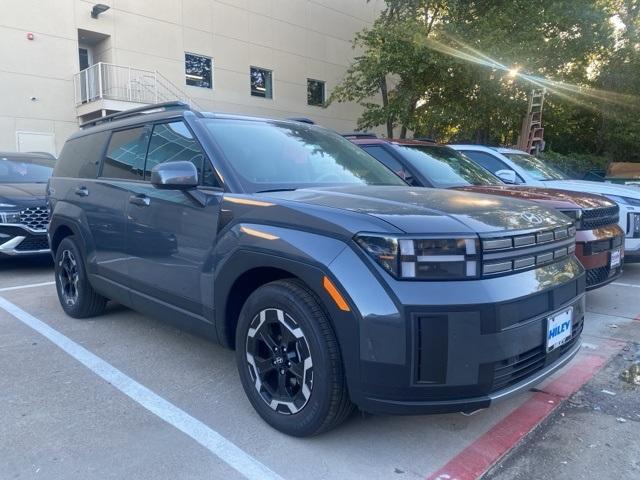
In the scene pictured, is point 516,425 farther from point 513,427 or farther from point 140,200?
point 140,200

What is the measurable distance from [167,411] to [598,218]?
3953 mm

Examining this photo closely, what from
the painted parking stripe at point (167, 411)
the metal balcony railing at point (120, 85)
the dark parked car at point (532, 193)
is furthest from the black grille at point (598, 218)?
the metal balcony railing at point (120, 85)

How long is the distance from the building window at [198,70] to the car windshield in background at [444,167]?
49.9ft

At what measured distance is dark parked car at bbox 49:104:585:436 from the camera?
2.39m

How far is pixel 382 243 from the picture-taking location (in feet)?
8.00

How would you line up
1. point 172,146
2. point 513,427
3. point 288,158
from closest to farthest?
point 513,427
point 288,158
point 172,146

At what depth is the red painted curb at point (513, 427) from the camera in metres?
2.63

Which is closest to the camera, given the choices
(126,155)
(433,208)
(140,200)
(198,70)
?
(433,208)

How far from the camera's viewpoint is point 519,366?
2561mm

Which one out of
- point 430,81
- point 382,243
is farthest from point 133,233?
point 430,81

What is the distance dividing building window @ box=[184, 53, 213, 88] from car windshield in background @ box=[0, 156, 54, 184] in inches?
465

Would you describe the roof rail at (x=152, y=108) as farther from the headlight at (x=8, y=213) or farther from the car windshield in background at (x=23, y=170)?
the car windshield in background at (x=23, y=170)

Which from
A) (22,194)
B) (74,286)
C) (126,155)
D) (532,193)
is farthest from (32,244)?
(532,193)

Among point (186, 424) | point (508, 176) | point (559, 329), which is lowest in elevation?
point (186, 424)
